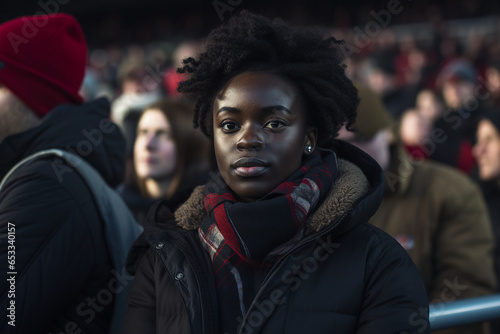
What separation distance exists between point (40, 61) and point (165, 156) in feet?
4.36

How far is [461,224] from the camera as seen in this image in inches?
106

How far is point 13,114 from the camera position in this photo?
6.47 feet

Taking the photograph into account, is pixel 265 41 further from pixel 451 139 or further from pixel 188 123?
pixel 451 139

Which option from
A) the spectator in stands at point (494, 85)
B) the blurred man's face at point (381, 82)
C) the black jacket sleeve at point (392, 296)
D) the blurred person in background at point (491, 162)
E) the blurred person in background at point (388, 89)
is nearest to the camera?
the black jacket sleeve at point (392, 296)

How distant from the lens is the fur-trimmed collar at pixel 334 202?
137 centimetres

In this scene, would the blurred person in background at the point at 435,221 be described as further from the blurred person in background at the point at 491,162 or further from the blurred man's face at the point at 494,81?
the blurred man's face at the point at 494,81

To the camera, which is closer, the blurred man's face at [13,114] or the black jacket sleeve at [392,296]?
the black jacket sleeve at [392,296]

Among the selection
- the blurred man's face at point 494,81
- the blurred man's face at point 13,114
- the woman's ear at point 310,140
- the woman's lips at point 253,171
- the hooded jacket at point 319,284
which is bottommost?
the blurred man's face at point 494,81

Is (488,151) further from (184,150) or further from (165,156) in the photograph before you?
(165,156)

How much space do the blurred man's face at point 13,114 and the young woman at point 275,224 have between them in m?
0.70

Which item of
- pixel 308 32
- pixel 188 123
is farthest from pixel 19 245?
pixel 188 123

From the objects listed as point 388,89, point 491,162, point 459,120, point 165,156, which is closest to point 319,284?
point 165,156

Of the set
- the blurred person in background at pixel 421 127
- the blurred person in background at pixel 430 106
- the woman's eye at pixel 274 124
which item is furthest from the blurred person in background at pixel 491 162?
the woman's eye at pixel 274 124

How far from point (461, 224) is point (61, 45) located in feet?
6.70
